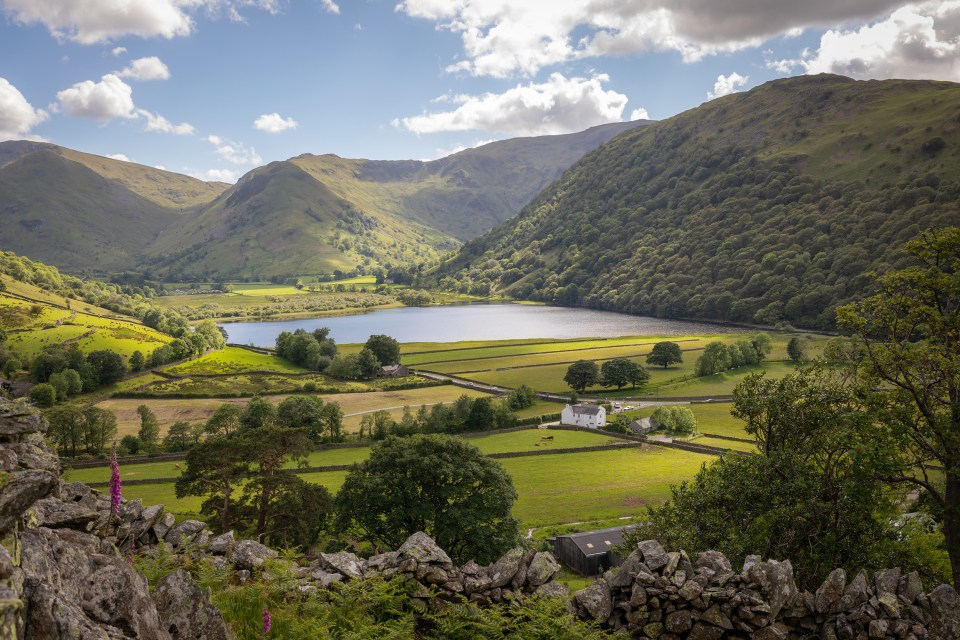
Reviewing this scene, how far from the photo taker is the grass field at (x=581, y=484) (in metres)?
46.0

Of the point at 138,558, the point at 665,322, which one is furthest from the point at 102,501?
the point at 665,322

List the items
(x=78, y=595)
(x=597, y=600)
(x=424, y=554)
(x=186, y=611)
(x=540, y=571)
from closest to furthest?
(x=78, y=595)
(x=186, y=611)
(x=597, y=600)
(x=540, y=571)
(x=424, y=554)

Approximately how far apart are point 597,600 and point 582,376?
89174 mm

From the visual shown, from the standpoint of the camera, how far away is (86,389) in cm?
9850

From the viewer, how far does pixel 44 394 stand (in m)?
88.0

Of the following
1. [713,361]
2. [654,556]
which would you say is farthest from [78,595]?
[713,361]

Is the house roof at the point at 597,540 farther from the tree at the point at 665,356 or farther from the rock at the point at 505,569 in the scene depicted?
the tree at the point at 665,356

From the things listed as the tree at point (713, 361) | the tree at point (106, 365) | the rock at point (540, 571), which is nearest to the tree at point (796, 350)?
the tree at point (713, 361)

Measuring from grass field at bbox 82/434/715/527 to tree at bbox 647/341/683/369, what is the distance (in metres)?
50.2

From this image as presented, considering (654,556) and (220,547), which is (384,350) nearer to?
(220,547)

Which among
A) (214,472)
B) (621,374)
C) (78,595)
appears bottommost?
(621,374)

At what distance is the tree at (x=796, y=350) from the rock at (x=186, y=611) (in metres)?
121

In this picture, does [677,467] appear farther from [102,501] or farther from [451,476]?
[102,501]

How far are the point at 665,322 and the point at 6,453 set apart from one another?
205261mm
